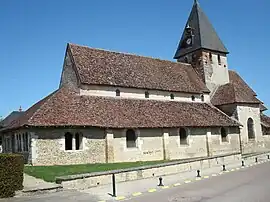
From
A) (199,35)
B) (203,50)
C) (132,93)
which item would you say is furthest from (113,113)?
(199,35)

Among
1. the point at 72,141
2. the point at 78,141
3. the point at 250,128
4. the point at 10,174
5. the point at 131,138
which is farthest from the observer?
the point at 250,128

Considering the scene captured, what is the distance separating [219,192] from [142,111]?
15.9 meters

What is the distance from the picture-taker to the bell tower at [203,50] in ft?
122

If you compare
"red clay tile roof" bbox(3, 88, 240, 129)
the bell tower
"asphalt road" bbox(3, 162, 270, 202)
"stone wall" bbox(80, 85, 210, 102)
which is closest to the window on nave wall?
"red clay tile roof" bbox(3, 88, 240, 129)

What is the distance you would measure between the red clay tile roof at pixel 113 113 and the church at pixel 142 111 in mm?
81

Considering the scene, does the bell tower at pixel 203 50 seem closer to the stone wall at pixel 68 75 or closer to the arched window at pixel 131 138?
the arched window at pixel 131 138

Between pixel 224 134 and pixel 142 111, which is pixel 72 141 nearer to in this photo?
pixel 142 111

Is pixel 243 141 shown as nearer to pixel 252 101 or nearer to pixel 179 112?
pixel 252 101

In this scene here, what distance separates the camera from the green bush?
39.8 ft

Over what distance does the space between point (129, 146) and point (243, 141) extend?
15.0 metres

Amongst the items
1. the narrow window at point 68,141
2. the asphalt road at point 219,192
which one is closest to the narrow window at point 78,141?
the narrow window at point 68,141

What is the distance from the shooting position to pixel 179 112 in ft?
97.0

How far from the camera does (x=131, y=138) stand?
2592 cm

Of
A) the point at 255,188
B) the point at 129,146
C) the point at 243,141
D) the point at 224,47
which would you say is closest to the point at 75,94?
the point at 129,146
